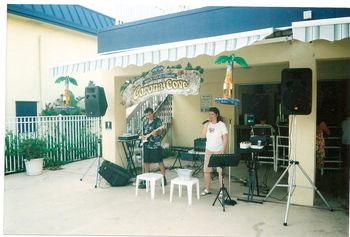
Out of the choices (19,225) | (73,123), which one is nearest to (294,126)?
(19,225)

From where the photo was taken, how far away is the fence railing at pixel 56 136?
9250 mm

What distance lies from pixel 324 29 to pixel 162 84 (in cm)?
350

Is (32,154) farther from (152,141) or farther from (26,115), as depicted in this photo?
(152,141)

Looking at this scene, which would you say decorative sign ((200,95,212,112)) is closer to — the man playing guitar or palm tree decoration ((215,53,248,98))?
the man playing guitar

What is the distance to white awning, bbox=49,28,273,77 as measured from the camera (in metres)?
5.07

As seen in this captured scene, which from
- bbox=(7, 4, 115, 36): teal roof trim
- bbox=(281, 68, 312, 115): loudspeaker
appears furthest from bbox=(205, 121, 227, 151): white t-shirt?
bbox=(7, 4, 115, 36): teal roof trim

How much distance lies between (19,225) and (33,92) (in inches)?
266

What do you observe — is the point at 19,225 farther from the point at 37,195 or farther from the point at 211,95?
the point at 211,95

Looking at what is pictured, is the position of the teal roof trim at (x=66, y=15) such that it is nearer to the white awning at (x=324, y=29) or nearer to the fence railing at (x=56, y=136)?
the fence railing at (x=56, y=136)

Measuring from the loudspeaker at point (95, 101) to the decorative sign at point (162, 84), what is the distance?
0.74 meters

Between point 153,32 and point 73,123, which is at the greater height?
point 153,32

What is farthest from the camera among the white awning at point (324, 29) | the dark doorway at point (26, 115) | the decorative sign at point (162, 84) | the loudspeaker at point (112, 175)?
the dark doorway at point (26, 115)

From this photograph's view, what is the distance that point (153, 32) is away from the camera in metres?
8.16

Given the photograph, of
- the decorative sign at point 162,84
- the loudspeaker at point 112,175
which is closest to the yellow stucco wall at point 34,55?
the loudspeaker at point 112,175
